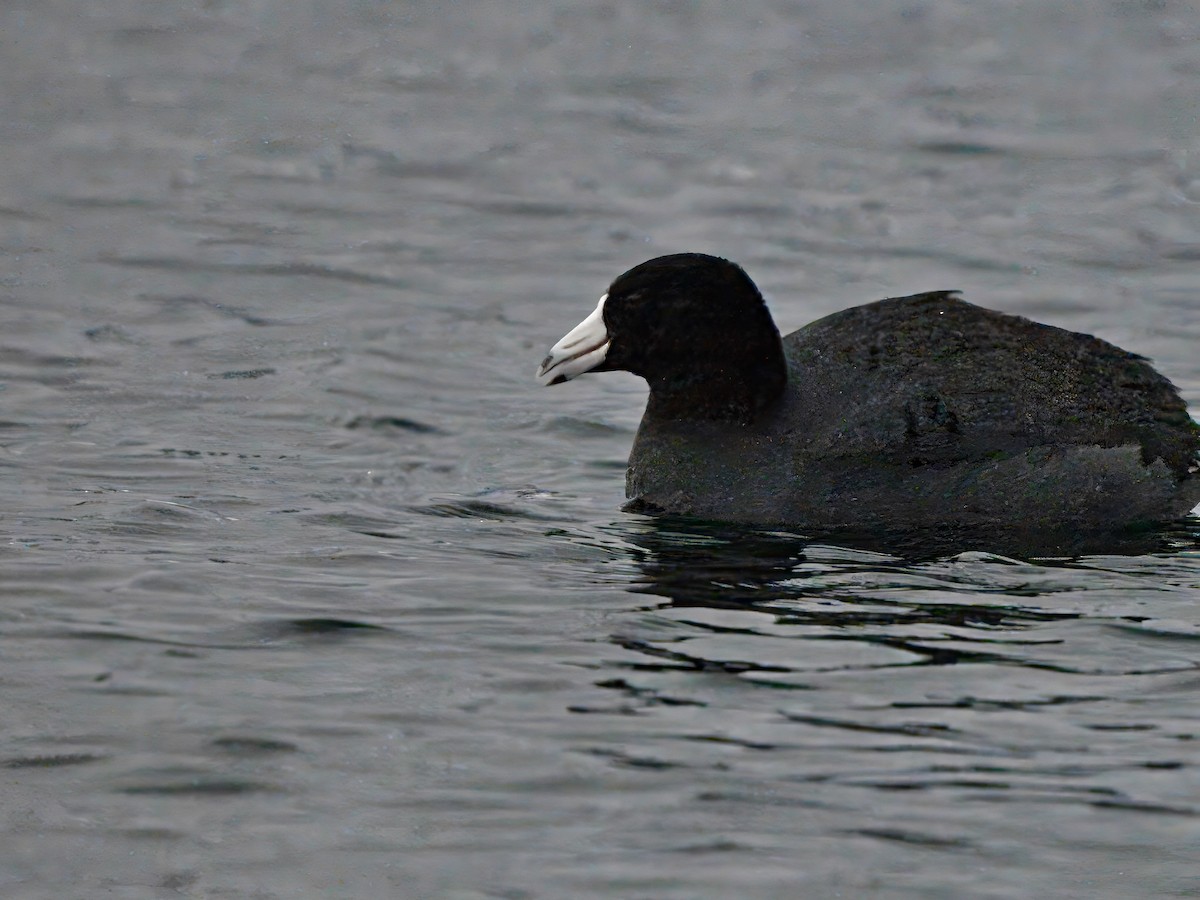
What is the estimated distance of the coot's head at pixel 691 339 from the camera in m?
8.73

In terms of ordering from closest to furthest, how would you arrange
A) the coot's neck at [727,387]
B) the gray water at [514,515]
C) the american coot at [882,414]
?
the gray water at [514,515] < the american coot at [882,414] < the coot's neck at [727,387]

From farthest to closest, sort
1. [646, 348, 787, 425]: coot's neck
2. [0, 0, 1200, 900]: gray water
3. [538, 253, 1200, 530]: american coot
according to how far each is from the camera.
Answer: [646, 348, 787, 425]: coot's neck < [538, 253, 1200, 530]: american coot < [0, 0, 1200, 900]: gray water

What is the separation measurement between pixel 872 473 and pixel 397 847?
359 cm

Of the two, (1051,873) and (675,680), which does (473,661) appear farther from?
(1051,873)

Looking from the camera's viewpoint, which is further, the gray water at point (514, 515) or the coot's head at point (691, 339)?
the coot's head at point (691, 339)

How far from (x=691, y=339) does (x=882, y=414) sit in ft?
3.24

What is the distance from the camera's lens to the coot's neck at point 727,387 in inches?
342

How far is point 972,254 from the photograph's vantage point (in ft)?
44.5

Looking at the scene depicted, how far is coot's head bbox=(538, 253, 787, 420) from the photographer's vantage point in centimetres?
873

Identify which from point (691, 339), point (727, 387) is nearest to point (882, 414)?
point (727, 387)

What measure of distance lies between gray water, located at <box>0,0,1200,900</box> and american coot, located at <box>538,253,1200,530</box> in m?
0.32

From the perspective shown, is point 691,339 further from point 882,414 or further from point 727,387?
point 882,414

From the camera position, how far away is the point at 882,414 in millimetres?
8297

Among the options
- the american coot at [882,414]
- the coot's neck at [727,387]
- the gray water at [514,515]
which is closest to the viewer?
the gray water at [514,515]
